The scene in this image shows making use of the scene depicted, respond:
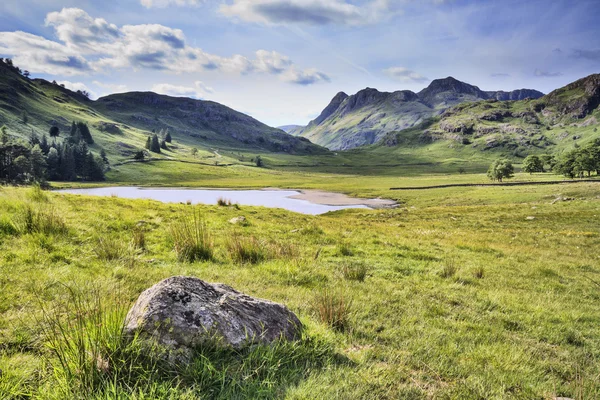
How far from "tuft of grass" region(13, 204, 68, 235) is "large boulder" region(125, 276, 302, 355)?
8414 mm

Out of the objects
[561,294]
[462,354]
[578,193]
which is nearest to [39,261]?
[462,354]

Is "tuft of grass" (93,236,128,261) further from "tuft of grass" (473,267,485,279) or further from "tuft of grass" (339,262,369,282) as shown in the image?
"tuft of grass" (473,267,485,279)

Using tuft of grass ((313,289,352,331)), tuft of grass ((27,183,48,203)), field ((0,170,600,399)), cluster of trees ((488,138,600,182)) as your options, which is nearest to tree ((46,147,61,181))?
tuft of grass ((27,183,48,203))

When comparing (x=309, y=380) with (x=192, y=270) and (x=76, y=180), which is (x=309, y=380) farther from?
(x=76, y=180)

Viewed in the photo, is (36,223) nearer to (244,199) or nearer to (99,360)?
(99,360)

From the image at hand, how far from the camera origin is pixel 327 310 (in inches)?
244

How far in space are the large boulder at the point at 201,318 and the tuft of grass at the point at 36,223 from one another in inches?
331

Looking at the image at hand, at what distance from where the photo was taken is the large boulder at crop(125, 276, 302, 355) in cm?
397

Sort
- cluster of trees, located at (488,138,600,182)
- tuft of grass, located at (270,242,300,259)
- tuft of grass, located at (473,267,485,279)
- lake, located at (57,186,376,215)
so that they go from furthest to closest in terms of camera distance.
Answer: cluster of trees, located at (488,138,600,182) < lake, located at (57,186,376,215) < tuft of grass, located at (473,267,485,279) < tuft of grass, located at (270,242,300,259)

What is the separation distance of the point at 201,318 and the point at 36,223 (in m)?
9.66

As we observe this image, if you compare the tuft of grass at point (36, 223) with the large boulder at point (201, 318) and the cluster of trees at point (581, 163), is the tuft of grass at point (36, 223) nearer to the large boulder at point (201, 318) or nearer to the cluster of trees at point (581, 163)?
the large boulder at point (201, 318)

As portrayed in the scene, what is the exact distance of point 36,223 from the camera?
33.8 feet

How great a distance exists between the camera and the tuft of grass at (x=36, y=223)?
9977 millimetres

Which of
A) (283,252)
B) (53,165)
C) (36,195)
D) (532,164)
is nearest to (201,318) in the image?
(283,252)
